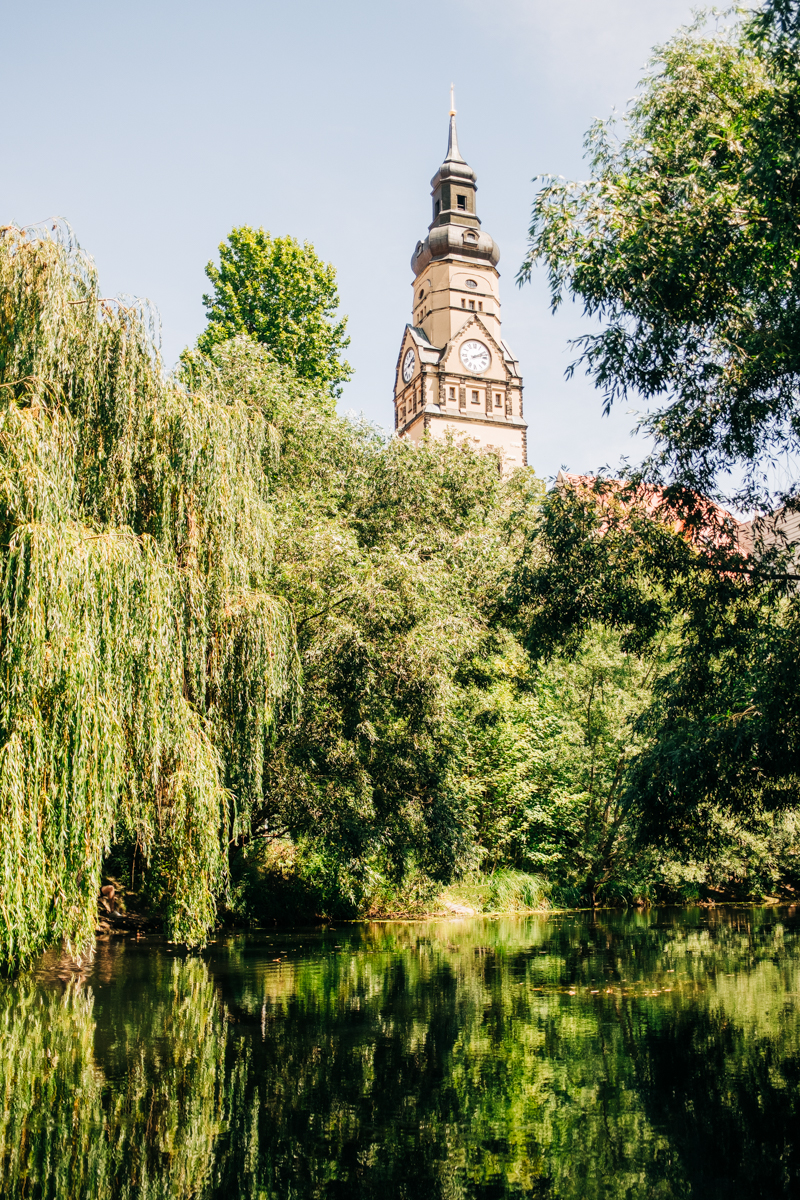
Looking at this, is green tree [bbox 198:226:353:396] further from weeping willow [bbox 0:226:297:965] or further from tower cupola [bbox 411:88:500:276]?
tower cupola [bbox 411:88:500:276]

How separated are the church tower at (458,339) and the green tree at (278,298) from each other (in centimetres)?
2907

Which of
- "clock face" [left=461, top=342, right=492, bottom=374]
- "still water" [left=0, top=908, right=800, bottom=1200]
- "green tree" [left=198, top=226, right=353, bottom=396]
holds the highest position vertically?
"clock face" [left=461, top=342, right=492, bottom=374]

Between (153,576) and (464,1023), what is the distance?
255 inches

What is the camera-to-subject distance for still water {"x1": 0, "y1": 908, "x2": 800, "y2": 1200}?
22.1ft

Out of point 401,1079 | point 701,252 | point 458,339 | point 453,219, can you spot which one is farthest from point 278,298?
point 453,219

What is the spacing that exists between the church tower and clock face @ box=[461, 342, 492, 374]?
7 cm

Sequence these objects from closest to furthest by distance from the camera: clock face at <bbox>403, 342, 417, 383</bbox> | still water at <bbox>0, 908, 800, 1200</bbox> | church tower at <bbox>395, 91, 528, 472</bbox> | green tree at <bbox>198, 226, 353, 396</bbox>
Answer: still water at <bbox>0, 908, 800, 1200</bbox> < green tree at <bbox>198, 226, 353, 396</bbox> < church tower at <bbox>395, 91, 528, 472</bbox> < clock face at <bbox>403, 342, 417, 383</bbox>

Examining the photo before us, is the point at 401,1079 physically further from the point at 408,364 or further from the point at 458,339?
the point at 408,364

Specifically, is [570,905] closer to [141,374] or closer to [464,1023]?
[464,1023]

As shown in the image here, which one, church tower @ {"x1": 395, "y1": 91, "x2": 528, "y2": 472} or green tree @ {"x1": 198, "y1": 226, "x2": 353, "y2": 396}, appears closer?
green tree @ {"x1": 198, "y1": 226, "x2": 353, "y2": 396}

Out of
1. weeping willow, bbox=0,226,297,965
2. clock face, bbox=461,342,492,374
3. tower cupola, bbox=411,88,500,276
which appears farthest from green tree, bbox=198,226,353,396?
tower cupola, bbox=411,88,500,276

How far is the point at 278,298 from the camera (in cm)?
3516

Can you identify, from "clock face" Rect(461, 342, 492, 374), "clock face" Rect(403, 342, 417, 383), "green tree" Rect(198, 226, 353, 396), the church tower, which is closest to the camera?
"green tree" Rect(198, 226, 353, 396)

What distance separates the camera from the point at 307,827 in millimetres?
18750
